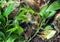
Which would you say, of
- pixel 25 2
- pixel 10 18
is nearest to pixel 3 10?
pixel 10 18

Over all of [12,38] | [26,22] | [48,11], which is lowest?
[12,38]

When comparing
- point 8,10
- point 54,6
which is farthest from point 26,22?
point 54,6

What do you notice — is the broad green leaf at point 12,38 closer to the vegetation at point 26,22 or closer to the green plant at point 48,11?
the vegetation at point 26,22

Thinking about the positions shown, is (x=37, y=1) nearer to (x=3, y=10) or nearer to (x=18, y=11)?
(x=18, y=11)

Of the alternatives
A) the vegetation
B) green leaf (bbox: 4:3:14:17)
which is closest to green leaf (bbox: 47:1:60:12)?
the vegetation

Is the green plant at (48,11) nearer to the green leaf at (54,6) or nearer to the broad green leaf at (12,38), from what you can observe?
the green leaf at (54,6)

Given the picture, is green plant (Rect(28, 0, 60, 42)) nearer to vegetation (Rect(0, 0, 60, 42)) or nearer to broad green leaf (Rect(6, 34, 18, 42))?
vegetation (Rect(0, 0, 60, 42))

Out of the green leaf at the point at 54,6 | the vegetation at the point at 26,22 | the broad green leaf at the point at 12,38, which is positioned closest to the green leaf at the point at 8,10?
the vegetation at the point at 26,22

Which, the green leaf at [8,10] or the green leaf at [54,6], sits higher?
the green leaf at [54,6]

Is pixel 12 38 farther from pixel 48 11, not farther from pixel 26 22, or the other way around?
pixel 48 11

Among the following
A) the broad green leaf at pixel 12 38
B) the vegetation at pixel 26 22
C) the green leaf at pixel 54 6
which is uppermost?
the green leaf at pixel 54 6

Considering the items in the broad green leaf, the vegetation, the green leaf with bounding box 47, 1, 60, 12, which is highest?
the green leaf with bounding box 47, 1, 60, 12
